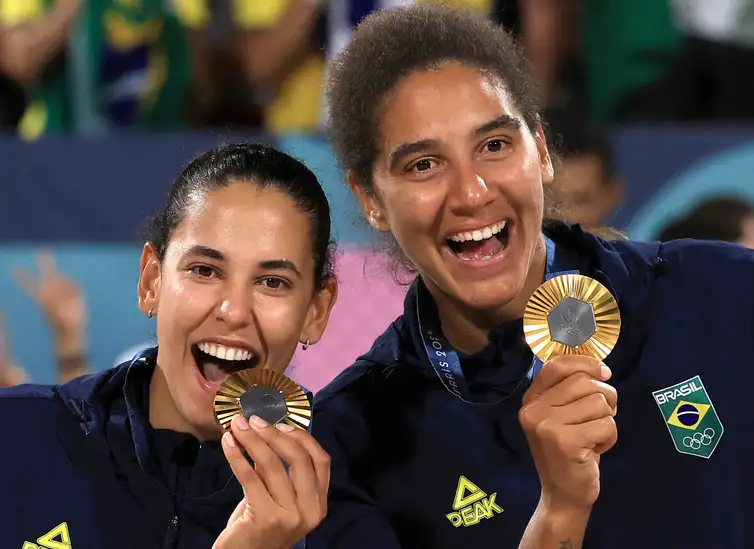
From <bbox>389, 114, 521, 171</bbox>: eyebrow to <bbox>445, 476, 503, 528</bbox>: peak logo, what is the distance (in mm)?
600

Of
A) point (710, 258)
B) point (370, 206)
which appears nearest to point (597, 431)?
point (710, 258)

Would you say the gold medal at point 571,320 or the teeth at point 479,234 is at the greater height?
the teeth at point 479,234

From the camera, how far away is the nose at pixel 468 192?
2299mm

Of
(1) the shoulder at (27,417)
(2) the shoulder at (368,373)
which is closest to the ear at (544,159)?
(2) the shoulder at (368,373)

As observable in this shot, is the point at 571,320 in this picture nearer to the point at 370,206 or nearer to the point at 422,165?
the point at 422,165

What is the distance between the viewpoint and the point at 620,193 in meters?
4.01

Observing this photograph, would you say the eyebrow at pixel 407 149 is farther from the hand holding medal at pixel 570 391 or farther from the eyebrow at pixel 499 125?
the hand holding medal at pixel 570 391

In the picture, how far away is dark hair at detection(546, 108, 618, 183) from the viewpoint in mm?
3893

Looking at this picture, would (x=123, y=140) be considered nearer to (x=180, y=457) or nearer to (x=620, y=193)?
(x=620, y=193)

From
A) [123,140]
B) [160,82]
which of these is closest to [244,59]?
[160,82]

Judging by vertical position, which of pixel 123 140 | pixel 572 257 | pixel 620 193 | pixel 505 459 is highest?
pixel 123 140

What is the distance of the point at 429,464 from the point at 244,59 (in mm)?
2621

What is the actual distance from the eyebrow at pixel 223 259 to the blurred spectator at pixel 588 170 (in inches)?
58.6

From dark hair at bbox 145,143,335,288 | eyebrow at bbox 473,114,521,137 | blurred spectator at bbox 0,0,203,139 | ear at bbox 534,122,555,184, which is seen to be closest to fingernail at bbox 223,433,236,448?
dark hair at bbox 145,143,335,288
